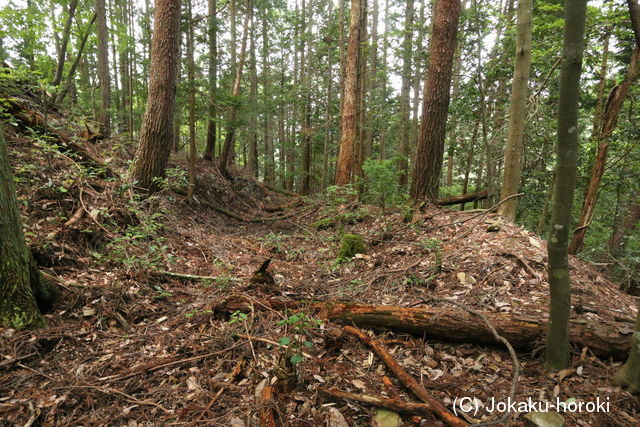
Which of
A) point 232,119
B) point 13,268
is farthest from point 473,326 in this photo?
point 232,119

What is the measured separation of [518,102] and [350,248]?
395 centimetres

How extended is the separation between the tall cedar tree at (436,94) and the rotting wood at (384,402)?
4.76m

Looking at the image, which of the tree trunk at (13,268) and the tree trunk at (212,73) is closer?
the tree trunk at (13,268)

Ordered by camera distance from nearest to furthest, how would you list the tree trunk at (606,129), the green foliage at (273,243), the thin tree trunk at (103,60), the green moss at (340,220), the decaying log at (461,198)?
the tree trunk at (606,129), the green foliage at (273,243), the decaying log at (461,198), the green moss at (340,220), the thin tree trunk at (103,60)

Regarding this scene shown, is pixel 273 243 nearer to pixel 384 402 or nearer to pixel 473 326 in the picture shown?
pixel 473 326

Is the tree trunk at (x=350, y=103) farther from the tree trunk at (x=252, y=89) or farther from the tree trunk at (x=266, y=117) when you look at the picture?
the tree trunk at (x=266, y=117)

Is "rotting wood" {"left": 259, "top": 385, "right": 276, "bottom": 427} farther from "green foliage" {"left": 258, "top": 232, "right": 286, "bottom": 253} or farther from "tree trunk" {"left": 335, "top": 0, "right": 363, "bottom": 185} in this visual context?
"tree trunk" {"left": 335, "top": 0, "right": 363, "bottom": 185}

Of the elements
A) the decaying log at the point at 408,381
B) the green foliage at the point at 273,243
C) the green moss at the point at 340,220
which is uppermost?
the green moss at the point at 340,220

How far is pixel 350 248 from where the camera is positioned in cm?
559

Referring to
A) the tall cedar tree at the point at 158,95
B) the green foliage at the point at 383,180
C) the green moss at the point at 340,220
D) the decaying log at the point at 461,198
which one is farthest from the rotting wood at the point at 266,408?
the decaying log at the point at 461,198

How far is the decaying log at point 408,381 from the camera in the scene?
6.56 ft

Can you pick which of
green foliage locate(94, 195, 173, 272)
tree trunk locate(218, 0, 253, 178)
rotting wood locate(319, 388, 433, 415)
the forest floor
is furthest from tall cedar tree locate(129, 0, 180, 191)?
rotting wood locate(319, 388, 433, 415)

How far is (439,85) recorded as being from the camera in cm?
606

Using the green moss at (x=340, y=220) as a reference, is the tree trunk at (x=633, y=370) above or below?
below
